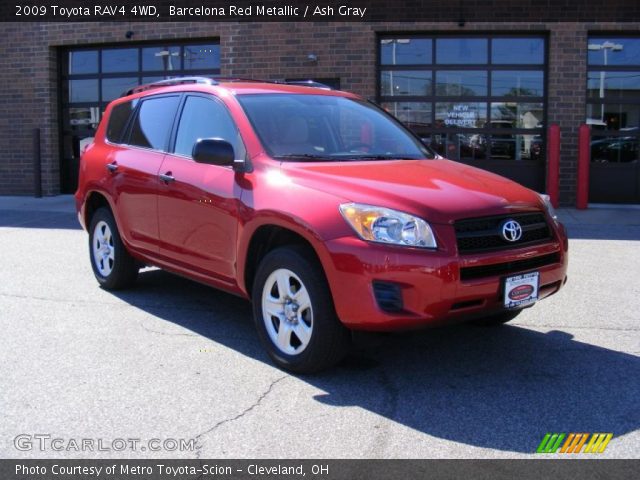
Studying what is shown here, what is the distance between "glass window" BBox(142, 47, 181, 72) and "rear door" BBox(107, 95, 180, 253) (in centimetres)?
879

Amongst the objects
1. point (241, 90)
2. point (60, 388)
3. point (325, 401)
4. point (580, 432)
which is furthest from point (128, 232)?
point (580, 432)

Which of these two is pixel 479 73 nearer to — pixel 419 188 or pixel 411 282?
pixel 419 188

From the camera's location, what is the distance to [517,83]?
13266 millimetres

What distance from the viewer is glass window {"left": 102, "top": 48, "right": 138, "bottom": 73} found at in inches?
583

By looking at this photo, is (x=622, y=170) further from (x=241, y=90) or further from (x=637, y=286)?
(x=241, y=90)

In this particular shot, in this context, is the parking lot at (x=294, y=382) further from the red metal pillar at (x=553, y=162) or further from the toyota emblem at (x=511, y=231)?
the red metal pillar at (x=553, y=162)

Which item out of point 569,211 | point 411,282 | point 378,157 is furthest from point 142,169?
point 569,211

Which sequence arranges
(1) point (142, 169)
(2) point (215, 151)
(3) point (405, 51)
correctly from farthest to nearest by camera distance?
1. (3) point (405, 51)
2. (1) point (142, 169)
3. (2) point (215, 151)

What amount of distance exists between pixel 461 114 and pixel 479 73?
83cm

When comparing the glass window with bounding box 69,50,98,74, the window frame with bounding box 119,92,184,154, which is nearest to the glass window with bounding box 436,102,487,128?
the glass window with bounding box 69,50,98,74

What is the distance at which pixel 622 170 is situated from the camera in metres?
13.1

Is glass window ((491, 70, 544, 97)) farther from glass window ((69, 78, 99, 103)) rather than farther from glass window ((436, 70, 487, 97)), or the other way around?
glass window ((69, 78, 99, 103))
